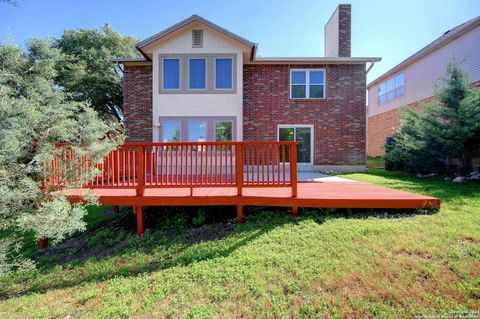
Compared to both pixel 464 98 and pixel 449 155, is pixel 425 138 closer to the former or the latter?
→ pixel 449 155

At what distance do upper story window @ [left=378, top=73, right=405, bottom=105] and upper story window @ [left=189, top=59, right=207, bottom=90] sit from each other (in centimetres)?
1357

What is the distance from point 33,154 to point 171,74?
7324 millimetres

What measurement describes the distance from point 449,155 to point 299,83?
21.6 ft

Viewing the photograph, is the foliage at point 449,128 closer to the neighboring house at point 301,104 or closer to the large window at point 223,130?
A: the neighboring house at point 301,104

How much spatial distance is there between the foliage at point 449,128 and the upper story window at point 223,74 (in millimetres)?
7546

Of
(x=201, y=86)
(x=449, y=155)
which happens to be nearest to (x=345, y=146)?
(x=449, y=155)

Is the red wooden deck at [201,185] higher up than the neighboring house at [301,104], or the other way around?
the neighboring house at [301,104]

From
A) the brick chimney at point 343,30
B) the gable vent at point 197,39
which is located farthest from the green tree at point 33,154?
the brick chimney at point 343,30

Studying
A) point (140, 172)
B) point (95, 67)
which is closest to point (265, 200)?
point (140, 172)

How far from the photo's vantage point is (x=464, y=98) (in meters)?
8.25

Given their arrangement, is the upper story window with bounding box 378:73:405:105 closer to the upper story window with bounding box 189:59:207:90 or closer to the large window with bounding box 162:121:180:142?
the upper story window with bounding box 189:59:207:90

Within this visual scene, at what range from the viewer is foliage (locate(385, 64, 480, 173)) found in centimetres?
799

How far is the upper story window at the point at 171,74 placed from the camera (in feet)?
33.4

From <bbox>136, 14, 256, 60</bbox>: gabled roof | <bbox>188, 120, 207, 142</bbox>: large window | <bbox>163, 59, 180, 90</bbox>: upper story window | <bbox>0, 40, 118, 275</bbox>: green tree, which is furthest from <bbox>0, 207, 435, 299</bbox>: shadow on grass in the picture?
<bbox>136, 14, 256, 60</bbox>: gabled roof
